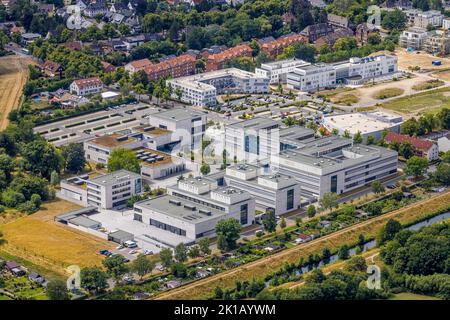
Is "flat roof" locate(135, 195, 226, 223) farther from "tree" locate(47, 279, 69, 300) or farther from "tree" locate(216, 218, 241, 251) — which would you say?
"tree" locate(47, 279, 69, 300)

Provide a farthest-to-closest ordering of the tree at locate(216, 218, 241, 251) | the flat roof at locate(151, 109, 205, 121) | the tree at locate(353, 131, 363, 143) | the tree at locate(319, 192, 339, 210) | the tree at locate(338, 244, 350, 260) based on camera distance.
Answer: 1. the flat roof at locate(151, 109, 205, 121)
2. the tree at locate(353, 131, 363, 143)
3. the tree at locate(319, 192, 339, 210)
4. the tree at locate(216, 218, 241, 251)
5. the tree at locate(338, 244, 350, 260)

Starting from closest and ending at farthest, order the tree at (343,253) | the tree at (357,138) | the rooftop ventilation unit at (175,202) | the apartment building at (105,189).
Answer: the tree at (343,253) → the rooftop ventilation unit at (175,202) → the apartment building at (105,189) → the tree at (357,138)

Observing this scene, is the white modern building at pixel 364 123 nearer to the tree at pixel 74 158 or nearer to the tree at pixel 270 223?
the tree at pixel 270 223

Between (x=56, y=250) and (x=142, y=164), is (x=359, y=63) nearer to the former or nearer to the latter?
(x=142, y=164)

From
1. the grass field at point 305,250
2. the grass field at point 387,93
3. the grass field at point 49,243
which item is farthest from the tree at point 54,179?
the grass field at point 387,93

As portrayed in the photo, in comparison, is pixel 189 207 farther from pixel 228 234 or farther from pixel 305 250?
pixel 305 250

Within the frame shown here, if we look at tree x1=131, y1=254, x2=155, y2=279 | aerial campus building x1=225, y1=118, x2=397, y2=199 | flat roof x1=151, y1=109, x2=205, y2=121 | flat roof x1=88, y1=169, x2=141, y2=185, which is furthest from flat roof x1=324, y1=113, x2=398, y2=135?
tree x1=131, y1=254, x2=155, y2=279
